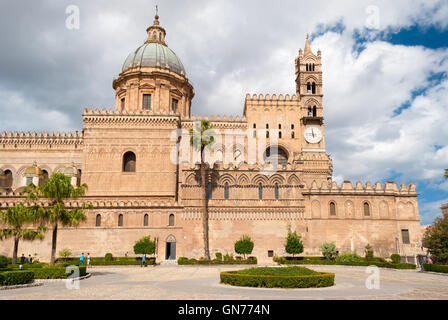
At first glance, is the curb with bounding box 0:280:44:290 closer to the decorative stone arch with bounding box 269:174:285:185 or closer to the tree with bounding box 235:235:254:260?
the tree with bounding box 235:235:254:260

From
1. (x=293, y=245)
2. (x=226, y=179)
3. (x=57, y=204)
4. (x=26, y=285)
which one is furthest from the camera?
(x=226, y=179)

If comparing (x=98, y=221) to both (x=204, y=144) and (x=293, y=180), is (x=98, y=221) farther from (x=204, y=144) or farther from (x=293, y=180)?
(x=293, y=180)

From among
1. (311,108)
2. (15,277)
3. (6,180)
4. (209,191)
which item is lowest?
(15,277)

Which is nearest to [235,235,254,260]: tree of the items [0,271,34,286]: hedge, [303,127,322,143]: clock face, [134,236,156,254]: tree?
[134,236,156,254]: tree

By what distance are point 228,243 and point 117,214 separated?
1227 centimetres

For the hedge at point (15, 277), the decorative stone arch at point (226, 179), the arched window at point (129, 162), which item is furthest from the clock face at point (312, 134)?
the hedge at point (15, 277)

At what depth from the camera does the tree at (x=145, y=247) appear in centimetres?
3447

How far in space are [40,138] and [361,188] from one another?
43.4 metres

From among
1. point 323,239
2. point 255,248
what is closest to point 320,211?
point 323,239

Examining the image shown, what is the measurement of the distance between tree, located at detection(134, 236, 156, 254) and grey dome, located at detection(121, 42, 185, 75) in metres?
27.6

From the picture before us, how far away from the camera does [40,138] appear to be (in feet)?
168

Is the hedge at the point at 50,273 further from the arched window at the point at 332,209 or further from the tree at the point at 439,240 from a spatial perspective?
the arched window at the point at 332,209

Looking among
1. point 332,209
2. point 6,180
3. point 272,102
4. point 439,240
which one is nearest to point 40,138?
point 6,180

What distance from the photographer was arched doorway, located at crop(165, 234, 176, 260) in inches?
1485
